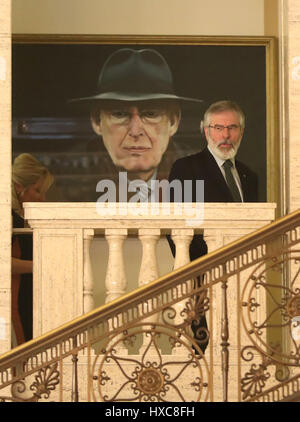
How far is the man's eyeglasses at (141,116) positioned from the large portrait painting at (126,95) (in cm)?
1

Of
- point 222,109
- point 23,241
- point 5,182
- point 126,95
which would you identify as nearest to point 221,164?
point 222,109

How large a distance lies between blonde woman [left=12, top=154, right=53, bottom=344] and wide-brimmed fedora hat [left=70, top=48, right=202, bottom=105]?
1.04 metres

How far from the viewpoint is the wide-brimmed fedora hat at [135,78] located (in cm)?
1173

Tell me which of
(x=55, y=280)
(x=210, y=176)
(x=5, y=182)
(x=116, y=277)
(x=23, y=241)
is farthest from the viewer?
(x=210, y=176)

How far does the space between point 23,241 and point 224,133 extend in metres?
2.59

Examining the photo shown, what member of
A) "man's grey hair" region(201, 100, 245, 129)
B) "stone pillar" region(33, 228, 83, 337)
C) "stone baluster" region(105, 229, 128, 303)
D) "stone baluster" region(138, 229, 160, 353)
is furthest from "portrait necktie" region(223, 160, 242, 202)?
"stone pillar" region(33, 228, 83, 337)

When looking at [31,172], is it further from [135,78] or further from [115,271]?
[115,271]

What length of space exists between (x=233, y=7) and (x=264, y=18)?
40cm

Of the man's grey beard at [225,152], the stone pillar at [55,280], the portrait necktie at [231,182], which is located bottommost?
the stone pillar at [55,280]

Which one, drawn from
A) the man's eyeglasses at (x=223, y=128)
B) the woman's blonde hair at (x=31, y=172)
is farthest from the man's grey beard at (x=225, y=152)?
the woman's blonde hair at (x=31, y=172)

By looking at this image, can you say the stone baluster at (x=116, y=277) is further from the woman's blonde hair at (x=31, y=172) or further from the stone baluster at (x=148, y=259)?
the woman's blonde hair at (x=31, y=172)

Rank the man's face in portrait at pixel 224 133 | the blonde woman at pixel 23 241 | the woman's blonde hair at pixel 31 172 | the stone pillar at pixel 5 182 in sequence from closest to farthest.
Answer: the stone pillar at pixel 5 182, the blonde woman at pixel 23 241, the woman's blonde hair at pixel 31 172, the man's face in portrait at pixel 224 133

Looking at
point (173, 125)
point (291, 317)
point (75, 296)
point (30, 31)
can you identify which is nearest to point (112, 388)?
point (75, 296)

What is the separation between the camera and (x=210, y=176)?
11.7 m
